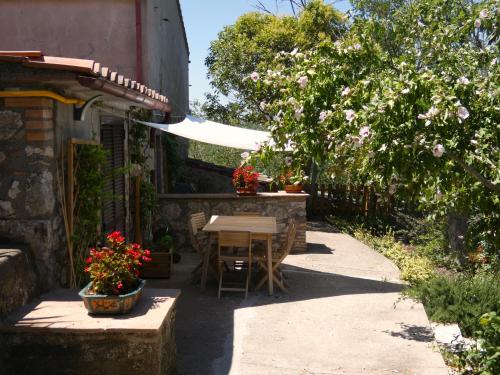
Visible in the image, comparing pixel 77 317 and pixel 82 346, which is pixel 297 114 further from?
pixel 82 346

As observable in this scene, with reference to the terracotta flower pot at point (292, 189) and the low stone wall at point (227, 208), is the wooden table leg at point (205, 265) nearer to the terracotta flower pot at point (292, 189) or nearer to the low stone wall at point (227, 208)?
Answer: the low stone wall at point (227, 208)

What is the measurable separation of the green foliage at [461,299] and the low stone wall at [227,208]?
366 cm

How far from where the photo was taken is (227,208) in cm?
1020

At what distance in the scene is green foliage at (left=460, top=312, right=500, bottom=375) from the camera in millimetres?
3646

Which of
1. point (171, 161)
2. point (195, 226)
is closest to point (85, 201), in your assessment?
point (195, 226)

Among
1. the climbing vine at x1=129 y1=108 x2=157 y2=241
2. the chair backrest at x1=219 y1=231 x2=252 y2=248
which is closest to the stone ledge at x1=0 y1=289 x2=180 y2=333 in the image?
the chair backrest at x1=219 y1=231 x2=252 y2=248

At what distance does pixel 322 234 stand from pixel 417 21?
5.83 metres

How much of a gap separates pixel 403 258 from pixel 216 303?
165 inches

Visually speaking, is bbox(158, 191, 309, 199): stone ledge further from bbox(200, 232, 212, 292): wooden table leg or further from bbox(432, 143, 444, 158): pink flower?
bbox(432, 143, 444, 158): pink flower

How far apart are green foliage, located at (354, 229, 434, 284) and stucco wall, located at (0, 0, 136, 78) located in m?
5.38

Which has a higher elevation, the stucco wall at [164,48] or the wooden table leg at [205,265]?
the stucco wall at [164,48]

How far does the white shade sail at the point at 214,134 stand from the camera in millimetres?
9023

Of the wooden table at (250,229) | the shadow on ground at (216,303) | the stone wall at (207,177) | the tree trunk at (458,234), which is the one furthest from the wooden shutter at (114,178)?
the stone wall at (207,177)

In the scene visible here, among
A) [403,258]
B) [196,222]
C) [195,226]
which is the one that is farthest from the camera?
[403,258]
